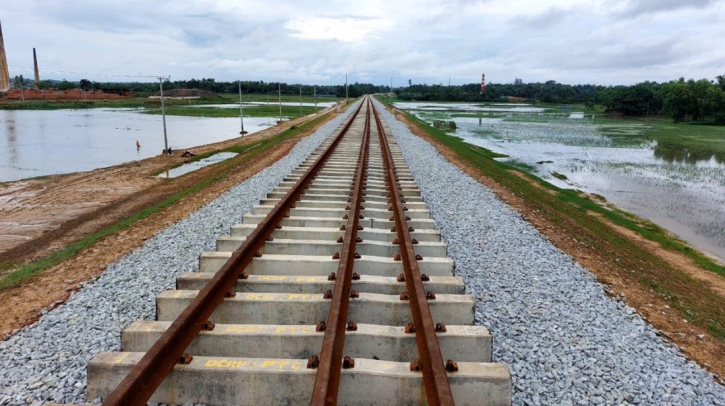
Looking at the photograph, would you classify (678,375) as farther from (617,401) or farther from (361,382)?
(361,382)

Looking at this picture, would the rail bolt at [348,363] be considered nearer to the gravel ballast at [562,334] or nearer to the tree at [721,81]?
the gravel ballast at [562,334]

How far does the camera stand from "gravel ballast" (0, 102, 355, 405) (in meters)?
3.31

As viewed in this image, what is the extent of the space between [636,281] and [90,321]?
6644mm

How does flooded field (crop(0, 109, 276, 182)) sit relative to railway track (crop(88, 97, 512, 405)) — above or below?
below

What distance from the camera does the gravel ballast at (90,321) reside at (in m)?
3.31

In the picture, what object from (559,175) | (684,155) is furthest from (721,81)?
(559,175)

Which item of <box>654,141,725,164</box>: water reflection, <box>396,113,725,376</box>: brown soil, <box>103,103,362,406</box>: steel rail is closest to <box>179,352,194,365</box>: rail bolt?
<box>103,103,362,406</box>: steel rail

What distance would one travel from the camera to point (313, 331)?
3525mm

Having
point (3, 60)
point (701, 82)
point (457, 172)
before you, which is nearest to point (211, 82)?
point (3, 60)

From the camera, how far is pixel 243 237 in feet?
18.8

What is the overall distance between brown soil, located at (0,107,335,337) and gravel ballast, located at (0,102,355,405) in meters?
Answer: 0.41

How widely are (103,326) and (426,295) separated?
9.48 ft

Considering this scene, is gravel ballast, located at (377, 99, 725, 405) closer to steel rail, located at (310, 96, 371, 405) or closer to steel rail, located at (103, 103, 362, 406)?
steel rail, located at (310, 96, 371, 405)

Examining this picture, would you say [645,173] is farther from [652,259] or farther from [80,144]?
[80,144]
